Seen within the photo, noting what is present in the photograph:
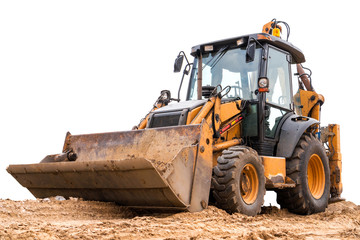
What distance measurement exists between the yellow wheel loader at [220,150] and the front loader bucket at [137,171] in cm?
1

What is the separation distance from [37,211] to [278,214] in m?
4.06

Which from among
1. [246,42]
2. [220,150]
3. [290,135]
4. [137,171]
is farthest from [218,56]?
[137,171]

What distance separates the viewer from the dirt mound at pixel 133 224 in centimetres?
487

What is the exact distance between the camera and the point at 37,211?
6039 mm

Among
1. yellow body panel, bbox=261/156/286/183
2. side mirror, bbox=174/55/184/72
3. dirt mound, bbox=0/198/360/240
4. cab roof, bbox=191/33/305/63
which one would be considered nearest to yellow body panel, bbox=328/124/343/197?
cab roof, bbox=191/33/305/63

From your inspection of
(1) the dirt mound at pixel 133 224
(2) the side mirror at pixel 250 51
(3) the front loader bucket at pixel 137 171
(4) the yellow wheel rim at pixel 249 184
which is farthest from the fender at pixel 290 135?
(3) the front loader bucket at pixel 137 171

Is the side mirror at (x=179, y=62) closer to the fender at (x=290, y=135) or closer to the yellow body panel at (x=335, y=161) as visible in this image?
the fender at (x=290, y=135)

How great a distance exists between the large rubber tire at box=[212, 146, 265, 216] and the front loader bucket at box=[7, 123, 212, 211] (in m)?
0.18

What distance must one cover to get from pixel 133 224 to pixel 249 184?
90.0 inches

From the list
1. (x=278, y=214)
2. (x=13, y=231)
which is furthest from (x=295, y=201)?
(x=13, y=231)

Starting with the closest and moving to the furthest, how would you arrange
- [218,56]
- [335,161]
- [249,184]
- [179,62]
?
[249,184], [218,56], [179,62], [335,161]

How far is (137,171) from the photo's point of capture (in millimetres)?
5934

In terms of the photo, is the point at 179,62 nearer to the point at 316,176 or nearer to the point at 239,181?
the point at 239,181

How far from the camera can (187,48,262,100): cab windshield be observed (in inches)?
328
